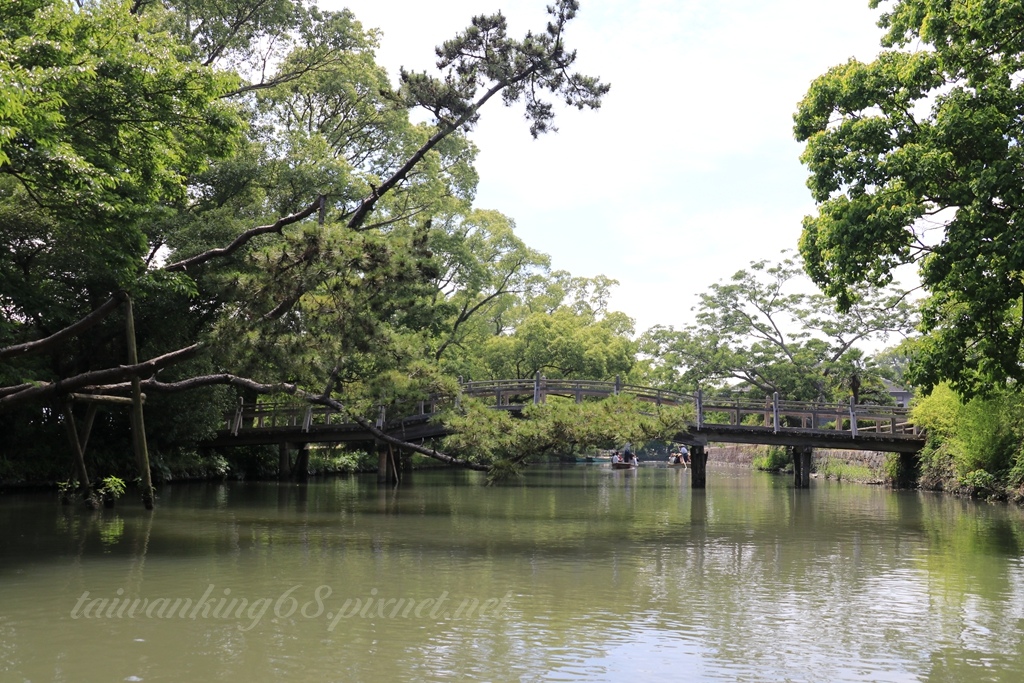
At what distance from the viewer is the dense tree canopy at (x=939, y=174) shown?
12.4 metres

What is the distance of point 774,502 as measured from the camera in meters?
22.3

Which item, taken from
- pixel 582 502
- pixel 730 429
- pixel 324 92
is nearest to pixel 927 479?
pixel 730 429

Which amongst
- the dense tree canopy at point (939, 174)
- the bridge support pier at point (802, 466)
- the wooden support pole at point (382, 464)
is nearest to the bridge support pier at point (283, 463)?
the wooden support pole at point (382, 464)

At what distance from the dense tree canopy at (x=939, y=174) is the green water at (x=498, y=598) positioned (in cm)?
350

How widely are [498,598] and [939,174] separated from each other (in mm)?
9482

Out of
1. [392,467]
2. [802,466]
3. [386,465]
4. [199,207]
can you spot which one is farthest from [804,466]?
[199,207]

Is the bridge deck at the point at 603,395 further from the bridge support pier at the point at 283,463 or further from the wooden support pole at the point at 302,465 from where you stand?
the bridge support pier at the point at 283,463

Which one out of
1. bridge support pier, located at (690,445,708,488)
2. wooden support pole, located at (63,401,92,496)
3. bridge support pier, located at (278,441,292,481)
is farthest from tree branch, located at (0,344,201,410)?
bridge support pier, located at (690,445,708,488)

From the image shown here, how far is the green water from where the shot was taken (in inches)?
249

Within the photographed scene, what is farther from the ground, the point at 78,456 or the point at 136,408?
the point at 136,408

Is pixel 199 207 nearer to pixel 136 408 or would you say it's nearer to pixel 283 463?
pixel 136 408

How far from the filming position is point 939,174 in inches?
522

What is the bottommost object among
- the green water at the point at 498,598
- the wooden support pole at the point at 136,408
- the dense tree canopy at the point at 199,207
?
the green water at the point at 498,598

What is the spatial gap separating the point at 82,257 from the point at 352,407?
5.86m
